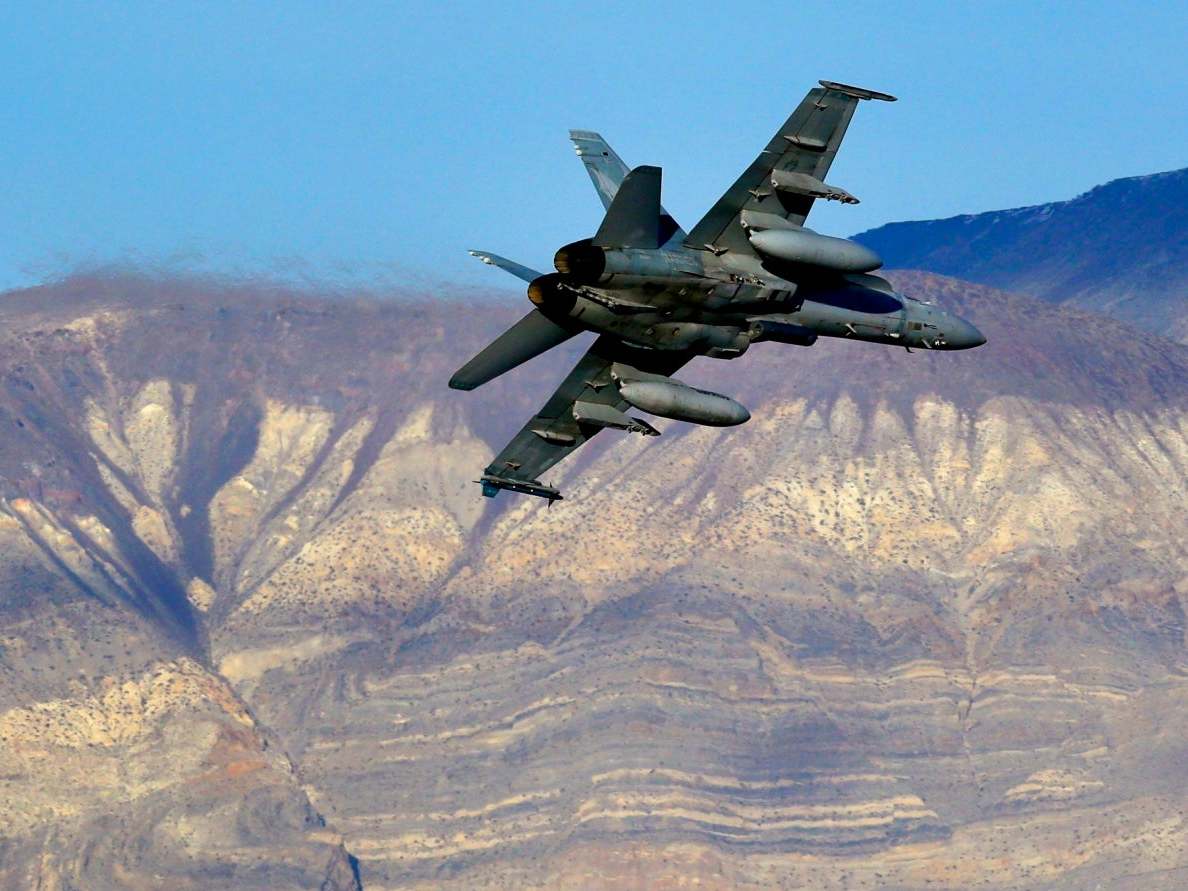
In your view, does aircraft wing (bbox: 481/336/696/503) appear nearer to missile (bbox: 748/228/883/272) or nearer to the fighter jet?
the fighter jet

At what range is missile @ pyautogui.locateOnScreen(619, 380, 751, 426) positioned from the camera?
265ft

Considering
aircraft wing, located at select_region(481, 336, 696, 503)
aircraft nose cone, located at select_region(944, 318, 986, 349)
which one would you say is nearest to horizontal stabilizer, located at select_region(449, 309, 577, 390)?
aircraft wing, located at select_region(481, 336, 696, 503)

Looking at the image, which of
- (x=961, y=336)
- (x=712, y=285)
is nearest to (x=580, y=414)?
(x=712, y=285)

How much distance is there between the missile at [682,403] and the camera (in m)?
80.7

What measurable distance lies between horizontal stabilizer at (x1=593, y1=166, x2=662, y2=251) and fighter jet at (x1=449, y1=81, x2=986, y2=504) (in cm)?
3

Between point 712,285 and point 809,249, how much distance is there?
3578 mm

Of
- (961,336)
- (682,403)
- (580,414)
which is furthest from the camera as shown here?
(961,336)

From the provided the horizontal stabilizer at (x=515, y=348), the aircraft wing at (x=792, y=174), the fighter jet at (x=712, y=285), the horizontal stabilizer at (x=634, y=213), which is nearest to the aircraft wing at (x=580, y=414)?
the fighter jet at (x=712, y=285)

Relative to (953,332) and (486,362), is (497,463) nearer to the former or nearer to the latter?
(486,362)

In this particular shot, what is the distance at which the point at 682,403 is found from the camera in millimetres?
80688

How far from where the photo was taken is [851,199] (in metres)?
77.5

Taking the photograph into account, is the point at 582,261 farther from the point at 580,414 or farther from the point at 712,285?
the point at 580,414

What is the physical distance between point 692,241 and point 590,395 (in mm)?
A: 10668

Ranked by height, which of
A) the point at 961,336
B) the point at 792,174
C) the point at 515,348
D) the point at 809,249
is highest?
the point at 792,174
